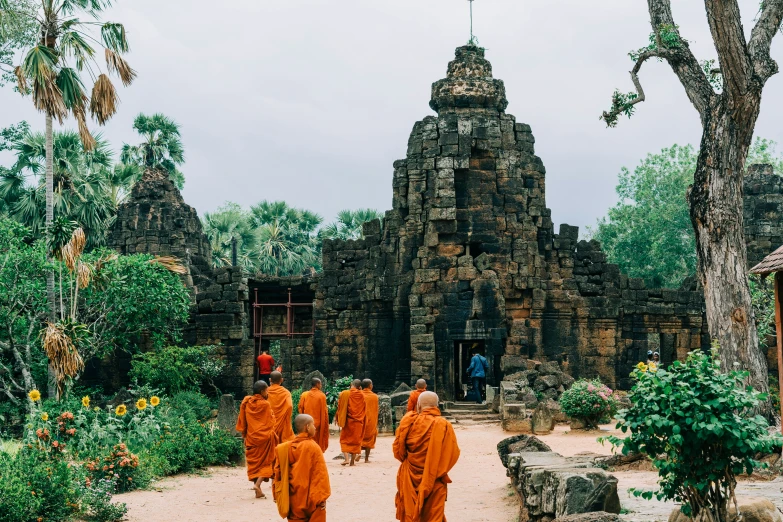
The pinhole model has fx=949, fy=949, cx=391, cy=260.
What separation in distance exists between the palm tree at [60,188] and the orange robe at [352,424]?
43.2ft

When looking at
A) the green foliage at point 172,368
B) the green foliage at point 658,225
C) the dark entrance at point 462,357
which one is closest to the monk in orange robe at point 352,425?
the green foliage at point 172,368

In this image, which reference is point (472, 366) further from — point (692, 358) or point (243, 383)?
point (692, 358)

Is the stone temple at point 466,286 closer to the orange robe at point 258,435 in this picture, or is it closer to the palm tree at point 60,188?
the palm tree at point 60,188

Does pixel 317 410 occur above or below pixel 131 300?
below

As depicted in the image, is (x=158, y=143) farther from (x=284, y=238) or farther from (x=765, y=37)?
(x=765, y=37)

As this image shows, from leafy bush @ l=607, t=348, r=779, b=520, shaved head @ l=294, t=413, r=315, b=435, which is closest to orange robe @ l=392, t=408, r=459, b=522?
shaved head @ l=294, t=413, r=315, b=435

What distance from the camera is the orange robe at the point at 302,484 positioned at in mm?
7949

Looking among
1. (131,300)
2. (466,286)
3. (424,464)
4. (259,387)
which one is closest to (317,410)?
(259,387)

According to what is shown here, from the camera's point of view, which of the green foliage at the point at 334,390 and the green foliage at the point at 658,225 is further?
the green foliage at the point at 658,225

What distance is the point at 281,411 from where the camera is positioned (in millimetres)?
12039

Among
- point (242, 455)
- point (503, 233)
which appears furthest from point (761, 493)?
point (503, 233)

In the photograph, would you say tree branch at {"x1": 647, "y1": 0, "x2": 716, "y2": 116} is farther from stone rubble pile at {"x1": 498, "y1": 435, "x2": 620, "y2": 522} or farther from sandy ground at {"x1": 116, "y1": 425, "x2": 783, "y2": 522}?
stone rubble pile at {"x1": 498, "y1": 435, "x2": 620, "y2": 522}

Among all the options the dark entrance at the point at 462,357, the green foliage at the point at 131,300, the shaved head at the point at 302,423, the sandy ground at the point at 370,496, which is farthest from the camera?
the dark entrance at the point at 462,357

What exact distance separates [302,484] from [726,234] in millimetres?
7433
